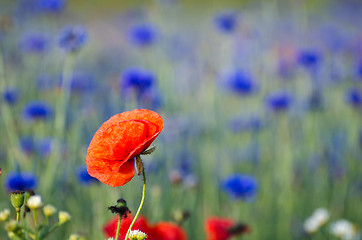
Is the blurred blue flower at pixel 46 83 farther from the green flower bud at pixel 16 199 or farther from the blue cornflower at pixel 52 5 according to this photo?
the green flower bud at pixel 16 199

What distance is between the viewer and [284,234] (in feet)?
5.13

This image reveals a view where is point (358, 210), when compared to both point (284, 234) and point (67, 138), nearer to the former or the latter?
point (284, 234)

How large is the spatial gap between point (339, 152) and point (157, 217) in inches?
51.8

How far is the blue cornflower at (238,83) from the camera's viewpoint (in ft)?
6.81

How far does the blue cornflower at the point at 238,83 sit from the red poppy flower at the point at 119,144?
162 cm

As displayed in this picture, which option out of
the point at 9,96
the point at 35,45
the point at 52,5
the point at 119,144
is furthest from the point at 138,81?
the point at 35,45

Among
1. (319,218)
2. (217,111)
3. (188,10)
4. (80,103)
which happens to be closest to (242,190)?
(319,218)

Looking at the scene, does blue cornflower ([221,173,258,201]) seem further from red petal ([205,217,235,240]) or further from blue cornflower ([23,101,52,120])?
blue cornflower ([23,101,52,120])

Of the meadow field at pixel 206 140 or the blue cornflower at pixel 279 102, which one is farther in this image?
the blue cornflower at pixel 279 102

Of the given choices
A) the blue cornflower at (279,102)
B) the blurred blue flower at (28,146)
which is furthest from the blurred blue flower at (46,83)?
the blue cornflower at (279,102)

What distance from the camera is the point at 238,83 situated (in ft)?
6.82

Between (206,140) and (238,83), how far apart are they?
0.32 metres

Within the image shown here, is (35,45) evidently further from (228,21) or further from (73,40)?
(73,40)

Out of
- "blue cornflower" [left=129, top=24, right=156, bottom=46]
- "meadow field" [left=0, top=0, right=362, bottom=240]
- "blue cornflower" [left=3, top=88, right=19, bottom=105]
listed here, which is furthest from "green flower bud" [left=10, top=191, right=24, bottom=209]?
"blue cornflower" [left=129, top=24, right=156, bottom=46]
